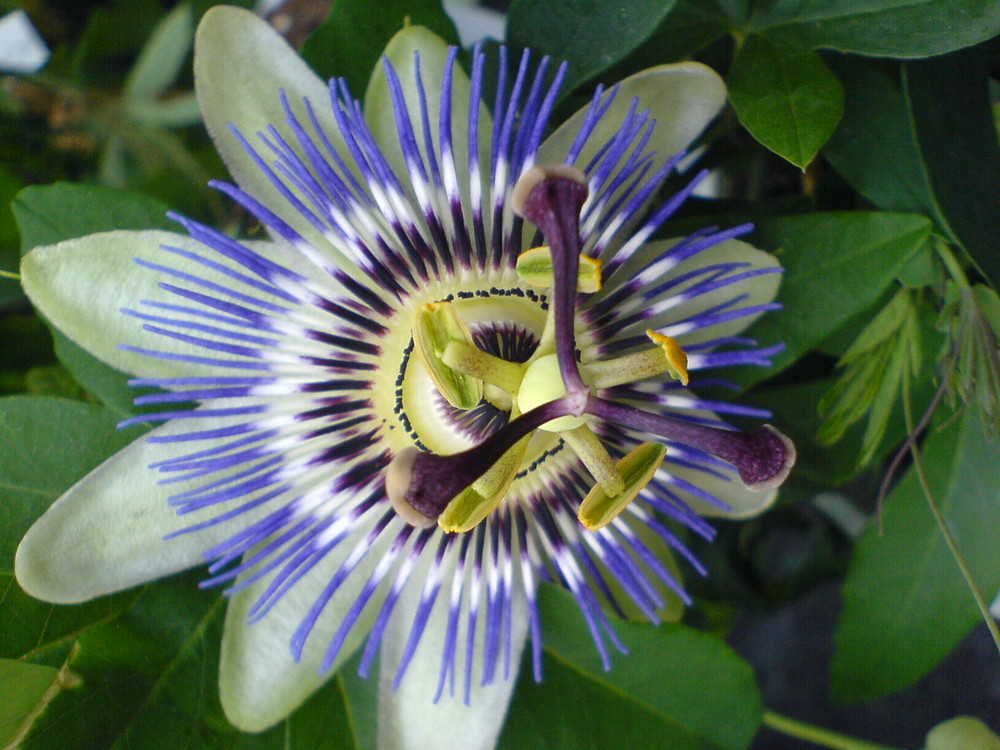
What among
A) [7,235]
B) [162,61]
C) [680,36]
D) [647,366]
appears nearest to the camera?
[647,366]

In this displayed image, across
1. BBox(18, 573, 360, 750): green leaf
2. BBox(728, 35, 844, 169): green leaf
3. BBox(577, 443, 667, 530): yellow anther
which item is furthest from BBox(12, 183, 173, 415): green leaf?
BBox(728, 35, 844, 169): green leaf

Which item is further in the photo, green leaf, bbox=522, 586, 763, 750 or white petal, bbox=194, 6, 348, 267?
green leaf, bbox=522, 586, 763, 750

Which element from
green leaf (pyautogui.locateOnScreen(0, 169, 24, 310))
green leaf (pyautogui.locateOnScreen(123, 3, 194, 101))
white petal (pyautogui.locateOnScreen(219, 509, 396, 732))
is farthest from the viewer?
green leaf (pyautogui.locateOnScreen(123, 3, 194, 101))

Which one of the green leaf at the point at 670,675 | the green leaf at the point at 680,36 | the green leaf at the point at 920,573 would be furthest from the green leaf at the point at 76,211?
the green leaf at the point at 920,573

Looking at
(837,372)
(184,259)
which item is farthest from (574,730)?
(184,259)

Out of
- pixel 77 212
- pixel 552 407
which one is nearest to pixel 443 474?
pixel 552 407

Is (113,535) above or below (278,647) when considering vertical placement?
above

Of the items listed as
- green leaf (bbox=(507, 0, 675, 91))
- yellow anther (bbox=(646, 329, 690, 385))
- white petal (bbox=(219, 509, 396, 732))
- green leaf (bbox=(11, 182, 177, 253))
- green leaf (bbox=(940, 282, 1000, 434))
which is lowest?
green leaf (bbox=(940, 282, 1000, 434))

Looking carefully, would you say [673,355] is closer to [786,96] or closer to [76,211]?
[786,96]

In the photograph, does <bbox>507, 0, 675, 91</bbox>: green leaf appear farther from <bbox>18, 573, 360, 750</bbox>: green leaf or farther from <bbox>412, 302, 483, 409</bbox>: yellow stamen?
<bbox>18, 573, 360, 750</bbox>: green leaf
